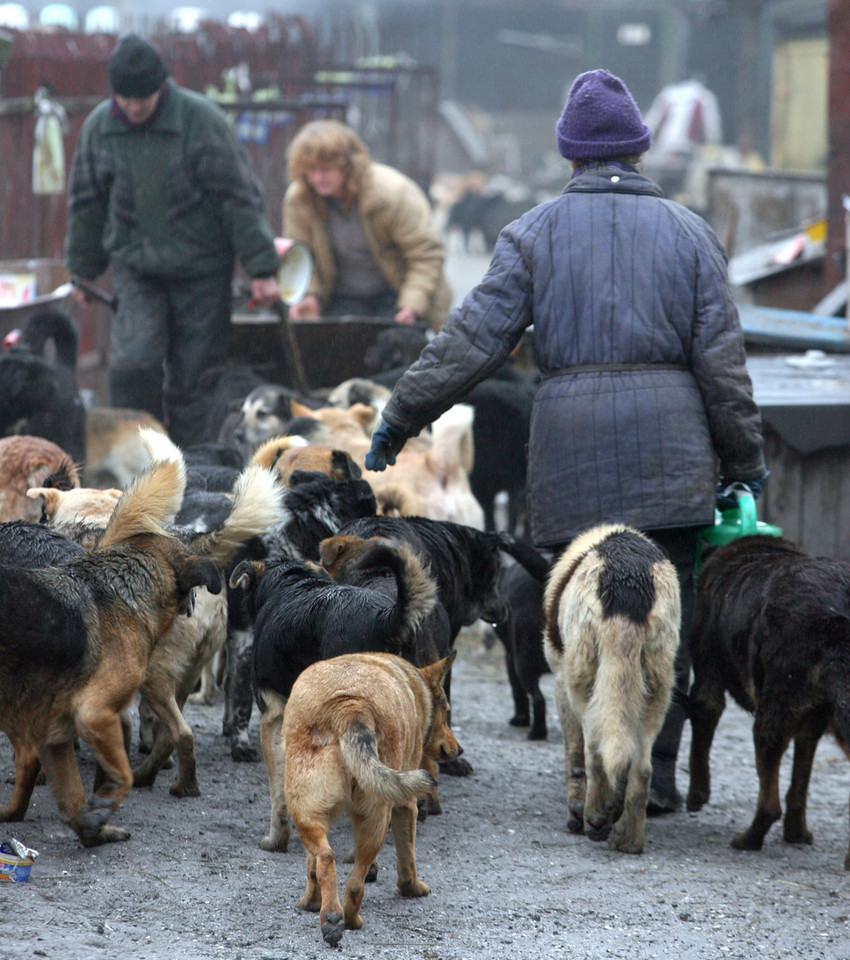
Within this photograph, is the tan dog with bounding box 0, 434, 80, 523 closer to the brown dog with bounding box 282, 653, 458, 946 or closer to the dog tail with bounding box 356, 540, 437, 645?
the dog tail with bounding box 356, 540, 437, 645

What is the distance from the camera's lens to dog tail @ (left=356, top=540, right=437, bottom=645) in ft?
12.6

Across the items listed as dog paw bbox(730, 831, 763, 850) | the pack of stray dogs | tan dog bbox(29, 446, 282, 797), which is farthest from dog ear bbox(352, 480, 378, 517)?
dog paw bbox(730, 831, 763, 850)

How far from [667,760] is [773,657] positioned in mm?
733

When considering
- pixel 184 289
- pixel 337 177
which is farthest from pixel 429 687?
pixel 337 177

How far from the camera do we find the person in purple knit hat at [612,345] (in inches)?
177

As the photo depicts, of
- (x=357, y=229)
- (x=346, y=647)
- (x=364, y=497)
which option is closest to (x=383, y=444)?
(x=364, y=497)

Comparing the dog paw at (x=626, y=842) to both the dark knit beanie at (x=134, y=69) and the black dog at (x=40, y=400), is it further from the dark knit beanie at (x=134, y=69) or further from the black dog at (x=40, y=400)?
the dark knit beanie at (x=134, y=69)

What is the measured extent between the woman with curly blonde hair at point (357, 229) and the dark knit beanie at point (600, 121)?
4054mm

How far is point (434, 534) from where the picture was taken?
4.73 meters

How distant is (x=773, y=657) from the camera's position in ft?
14.0

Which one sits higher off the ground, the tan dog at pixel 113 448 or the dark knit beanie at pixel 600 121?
the dark knit beanie at pixel 600 121

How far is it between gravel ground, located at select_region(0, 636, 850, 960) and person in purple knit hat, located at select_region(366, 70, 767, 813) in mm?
1044

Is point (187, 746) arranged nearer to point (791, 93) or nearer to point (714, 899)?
point (714, 899)

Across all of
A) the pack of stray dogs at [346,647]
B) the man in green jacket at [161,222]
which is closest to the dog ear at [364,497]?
the pack of stray dogs at [346,647]
